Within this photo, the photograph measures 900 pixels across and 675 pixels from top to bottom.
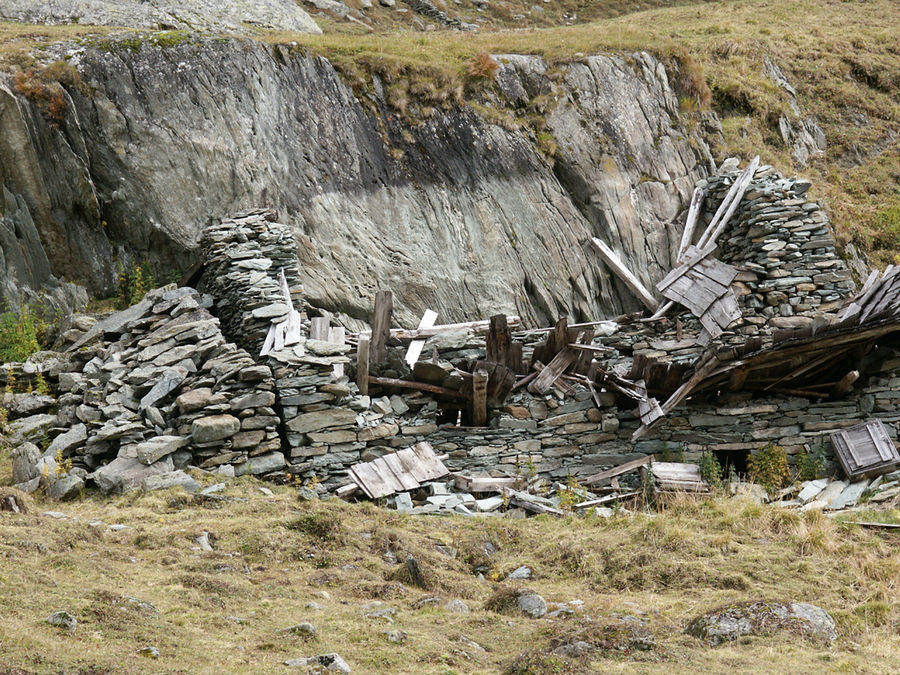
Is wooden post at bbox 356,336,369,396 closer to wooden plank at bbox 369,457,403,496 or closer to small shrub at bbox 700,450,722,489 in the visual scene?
wooden plank at bbox 369,457,403,496

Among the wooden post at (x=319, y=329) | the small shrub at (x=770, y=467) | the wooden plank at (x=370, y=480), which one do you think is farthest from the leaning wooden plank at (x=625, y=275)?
the wooden plank at (x=370, y=480)

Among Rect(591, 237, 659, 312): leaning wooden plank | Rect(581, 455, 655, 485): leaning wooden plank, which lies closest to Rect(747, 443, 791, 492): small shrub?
Rect(581, 455, 655, 485): leaning wooden plank

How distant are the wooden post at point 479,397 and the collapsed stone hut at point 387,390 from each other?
28 mm

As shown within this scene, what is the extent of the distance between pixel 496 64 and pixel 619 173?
13.4ft

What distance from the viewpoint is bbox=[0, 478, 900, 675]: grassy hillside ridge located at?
6473mm

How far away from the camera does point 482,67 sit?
22297 millimetres

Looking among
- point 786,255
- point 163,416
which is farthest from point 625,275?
point 163,416

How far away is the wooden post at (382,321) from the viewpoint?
14883mm

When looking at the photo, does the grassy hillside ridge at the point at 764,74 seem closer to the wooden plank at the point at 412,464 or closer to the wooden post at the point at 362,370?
the wooden post at the point at 362,370

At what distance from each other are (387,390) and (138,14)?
13.7 metres

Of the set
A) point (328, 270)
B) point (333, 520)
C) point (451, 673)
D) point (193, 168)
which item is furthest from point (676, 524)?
point (193, 168)

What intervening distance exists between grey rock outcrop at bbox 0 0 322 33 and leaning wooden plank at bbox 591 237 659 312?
10.5 m

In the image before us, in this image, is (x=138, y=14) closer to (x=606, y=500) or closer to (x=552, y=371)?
(x=552, y=371)

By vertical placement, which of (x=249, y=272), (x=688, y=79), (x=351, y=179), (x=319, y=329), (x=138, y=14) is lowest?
(x=319, y=329)
